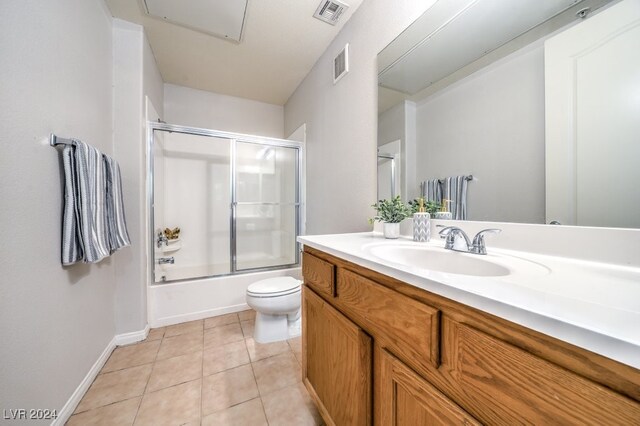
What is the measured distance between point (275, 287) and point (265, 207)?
1.41 metres

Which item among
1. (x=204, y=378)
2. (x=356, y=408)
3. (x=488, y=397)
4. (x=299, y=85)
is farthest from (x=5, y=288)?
(x=299, y=85)

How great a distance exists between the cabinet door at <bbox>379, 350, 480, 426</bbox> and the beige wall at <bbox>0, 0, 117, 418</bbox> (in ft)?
4.07

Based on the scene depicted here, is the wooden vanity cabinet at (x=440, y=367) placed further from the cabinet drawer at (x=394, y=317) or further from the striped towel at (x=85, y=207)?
the striped towel at (x=85, y=207)

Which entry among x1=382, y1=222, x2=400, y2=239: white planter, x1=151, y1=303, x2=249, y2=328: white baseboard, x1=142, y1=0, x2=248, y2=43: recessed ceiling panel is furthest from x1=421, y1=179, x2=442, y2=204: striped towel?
x1=151, y1=303, x2=249, y2=328: white baseboard

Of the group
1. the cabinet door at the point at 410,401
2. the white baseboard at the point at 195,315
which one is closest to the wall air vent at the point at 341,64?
the cabinet door at the point at 410,401

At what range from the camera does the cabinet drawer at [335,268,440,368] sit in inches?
19.7

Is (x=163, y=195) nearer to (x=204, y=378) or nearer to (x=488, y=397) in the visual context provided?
(x=204, y=378)

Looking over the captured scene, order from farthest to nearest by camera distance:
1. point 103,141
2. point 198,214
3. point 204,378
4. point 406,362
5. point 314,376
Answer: point 198,214
point 103,141
point 204,378
point 314,376
point 406,362

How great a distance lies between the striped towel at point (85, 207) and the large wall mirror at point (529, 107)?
1.64 meters

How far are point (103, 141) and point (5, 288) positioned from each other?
1076mm

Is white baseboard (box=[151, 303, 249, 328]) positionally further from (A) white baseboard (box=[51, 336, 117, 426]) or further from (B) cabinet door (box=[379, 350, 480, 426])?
(B) cabinet door (box=[379, 350, 480, 426])

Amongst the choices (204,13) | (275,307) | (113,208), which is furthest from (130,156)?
(275,307)

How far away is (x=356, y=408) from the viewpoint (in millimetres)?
735

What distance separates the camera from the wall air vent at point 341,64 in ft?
5.48
